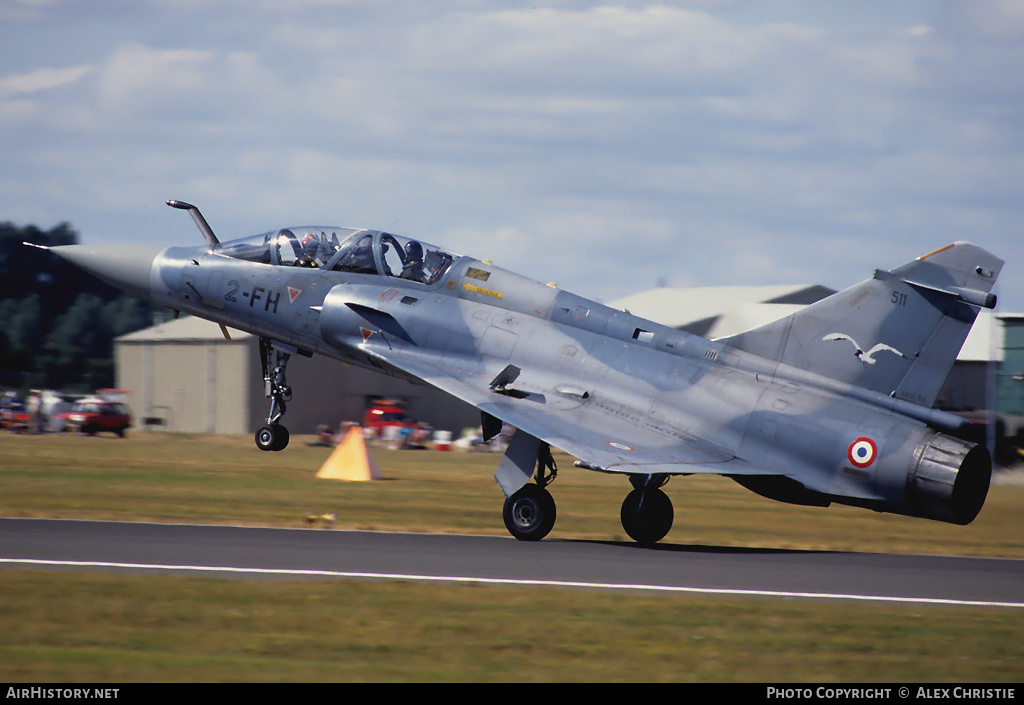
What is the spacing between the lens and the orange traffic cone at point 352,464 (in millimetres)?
28922

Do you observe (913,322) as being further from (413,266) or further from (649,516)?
(413,266)

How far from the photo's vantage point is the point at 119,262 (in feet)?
62.4

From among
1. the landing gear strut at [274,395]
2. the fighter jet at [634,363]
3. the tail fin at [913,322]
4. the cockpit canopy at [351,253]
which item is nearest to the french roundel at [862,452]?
the fighter jet at [634,363]

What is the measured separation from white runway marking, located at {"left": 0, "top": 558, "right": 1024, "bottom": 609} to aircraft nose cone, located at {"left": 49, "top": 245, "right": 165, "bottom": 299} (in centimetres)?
695

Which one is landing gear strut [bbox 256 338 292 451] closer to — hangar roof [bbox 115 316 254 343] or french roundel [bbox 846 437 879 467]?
french roundel [bbox 846 437 879 467]

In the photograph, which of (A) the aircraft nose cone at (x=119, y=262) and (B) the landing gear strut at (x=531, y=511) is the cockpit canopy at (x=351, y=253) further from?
(B) the landing gear strut at (x=531, y=511)

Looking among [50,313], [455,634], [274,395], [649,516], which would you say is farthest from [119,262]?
[50,313]

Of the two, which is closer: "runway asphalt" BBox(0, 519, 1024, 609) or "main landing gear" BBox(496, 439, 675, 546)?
"runway asphalt" BBox(0, 519, 1024, 609)

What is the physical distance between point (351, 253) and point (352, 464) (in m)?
12.4

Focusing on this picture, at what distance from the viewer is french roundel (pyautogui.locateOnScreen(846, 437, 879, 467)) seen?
14141 mm

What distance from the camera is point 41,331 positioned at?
91875 millimetres

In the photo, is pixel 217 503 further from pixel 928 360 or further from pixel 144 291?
pixel 928 360

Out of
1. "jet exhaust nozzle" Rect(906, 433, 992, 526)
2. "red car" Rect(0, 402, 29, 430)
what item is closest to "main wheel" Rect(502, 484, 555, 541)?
"jet exhaust nozzle" Rect(906, 433, 992, 526)

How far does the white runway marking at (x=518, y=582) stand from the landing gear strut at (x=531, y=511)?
131 inches
